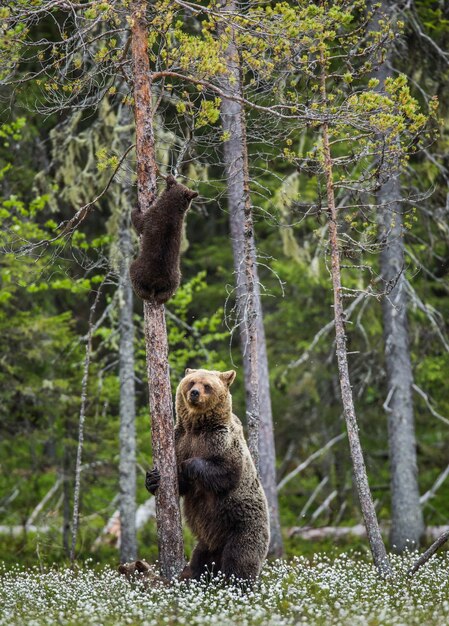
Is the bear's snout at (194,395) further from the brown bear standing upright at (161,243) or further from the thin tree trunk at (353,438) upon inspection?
the thin tree trunk at (353,438)

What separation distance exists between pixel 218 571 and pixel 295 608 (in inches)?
90.5

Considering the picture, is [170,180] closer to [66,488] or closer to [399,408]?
[399,408]

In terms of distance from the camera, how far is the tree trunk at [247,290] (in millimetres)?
12289

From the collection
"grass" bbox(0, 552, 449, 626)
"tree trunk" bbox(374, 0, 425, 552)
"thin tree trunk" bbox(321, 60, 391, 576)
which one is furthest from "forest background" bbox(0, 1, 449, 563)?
"grass" bbox(0, 552, 449, 626)

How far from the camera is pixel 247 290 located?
41.1ft

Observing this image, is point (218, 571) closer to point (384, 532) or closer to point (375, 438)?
point (384, 532)

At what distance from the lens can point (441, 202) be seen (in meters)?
17.9

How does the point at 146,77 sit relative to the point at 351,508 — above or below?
above

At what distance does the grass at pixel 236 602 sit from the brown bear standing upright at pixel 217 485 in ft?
1.37

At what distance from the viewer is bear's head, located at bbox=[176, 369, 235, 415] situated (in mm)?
9797

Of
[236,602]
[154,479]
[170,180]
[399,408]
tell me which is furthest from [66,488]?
[170,180]

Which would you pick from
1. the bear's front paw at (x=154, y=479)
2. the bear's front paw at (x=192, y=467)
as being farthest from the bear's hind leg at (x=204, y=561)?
the bear's front paw at (x=154, y=479)

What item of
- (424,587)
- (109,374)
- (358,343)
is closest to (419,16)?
(358,343)

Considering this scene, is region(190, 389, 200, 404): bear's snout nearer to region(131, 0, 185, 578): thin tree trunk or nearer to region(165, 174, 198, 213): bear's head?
region(131, 0, 185, 578): thin tree trunk
